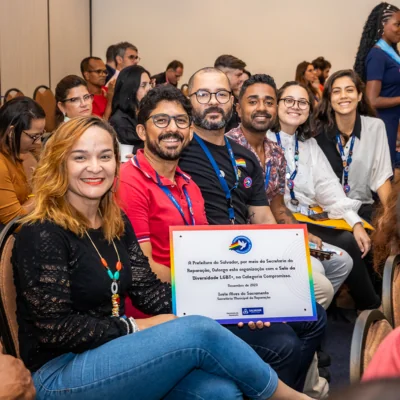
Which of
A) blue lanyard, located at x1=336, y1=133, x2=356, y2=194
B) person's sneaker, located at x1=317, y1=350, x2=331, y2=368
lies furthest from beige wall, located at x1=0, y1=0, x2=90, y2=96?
person's sneaker, located at x1=317, y1=350, x2=331, y2=368

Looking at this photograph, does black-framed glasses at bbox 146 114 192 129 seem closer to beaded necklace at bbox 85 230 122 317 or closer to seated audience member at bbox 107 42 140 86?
beaded necklace at bbox 85 230 122 317

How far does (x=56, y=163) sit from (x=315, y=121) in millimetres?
2327

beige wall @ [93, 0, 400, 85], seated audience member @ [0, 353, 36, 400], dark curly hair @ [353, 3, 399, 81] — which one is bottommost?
seated audience member @ [0, 353, 36, 400]

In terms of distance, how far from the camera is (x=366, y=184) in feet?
13.3

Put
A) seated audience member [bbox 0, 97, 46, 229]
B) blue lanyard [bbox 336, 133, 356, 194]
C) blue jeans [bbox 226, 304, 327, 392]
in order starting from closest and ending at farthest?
blue jeans [bbox 226, 304, 327, 392], seated audience member [bbox 0, 97, 46, 229], blue lanyard [bbox 336, 133, 356, 194]

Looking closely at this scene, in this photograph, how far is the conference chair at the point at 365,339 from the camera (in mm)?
1604

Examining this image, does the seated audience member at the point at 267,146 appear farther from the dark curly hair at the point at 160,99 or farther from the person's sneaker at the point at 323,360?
the dark curly hair at the point at 160,99

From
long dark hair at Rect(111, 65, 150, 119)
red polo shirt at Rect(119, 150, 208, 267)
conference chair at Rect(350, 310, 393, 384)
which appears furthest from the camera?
long dark hair at Rect(111, 65, 150, 119)

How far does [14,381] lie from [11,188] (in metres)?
1.79

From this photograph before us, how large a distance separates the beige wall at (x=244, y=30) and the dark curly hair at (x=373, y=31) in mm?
5171

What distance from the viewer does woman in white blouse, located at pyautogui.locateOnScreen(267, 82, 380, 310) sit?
3752 mm

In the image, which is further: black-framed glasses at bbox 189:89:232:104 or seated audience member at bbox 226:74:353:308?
seated audience member at bbox 226:74:353:308

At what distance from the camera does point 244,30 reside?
10.5 m

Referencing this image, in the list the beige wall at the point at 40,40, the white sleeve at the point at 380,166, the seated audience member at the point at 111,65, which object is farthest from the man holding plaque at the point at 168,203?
the seated audience member at the point at 111,65
